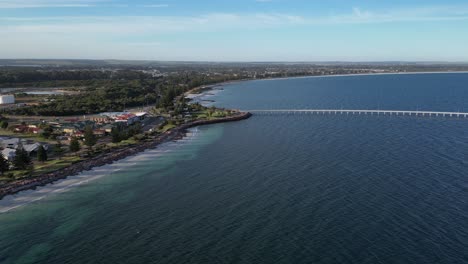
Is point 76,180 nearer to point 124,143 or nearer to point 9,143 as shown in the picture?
point 124,143

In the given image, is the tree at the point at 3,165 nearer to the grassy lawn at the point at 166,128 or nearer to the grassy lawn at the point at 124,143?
the grassy lawn at the point at 124,143

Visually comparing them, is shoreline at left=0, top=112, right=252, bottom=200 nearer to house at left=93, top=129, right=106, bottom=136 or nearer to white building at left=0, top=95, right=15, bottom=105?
house at left=93, top=129, right=106, bottom=136

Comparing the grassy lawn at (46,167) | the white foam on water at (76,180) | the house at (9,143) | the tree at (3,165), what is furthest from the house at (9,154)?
the white foam on water at (76,180)

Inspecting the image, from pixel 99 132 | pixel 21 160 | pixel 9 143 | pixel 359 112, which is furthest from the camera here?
pixel 359 112

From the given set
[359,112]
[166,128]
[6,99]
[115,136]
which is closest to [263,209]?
[115,136]

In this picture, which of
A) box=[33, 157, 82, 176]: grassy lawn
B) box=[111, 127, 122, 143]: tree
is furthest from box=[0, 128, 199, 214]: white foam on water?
box=[111, 127, 122, 143]: tree
